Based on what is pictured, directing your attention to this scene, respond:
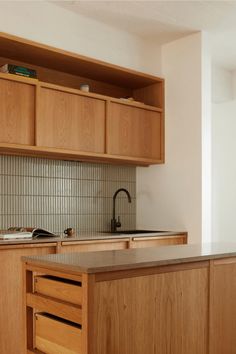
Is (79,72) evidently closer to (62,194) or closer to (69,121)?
(69,121)

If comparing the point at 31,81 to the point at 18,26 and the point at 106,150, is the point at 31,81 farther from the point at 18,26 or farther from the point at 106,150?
the point at 106,150

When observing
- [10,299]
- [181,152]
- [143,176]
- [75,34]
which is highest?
[75,34]

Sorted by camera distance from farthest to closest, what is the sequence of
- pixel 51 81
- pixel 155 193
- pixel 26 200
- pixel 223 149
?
pixel 223 149
pixel 155 193
pixel 51 81
pixel 26 200

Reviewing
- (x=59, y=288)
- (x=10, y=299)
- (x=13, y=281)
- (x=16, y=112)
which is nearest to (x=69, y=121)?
(x=16, y=112)

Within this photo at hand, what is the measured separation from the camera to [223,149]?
524cm

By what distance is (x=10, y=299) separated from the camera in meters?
3.15

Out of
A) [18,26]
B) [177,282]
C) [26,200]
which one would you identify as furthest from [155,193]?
[177,282]

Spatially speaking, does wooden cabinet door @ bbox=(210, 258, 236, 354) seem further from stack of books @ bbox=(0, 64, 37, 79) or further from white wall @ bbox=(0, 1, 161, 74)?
white wall @ bbox=(0, 1, 161, 74)

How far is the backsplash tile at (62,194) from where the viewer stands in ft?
12.5

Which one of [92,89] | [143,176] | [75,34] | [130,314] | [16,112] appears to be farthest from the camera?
[143,176]

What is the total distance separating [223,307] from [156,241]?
5.59 feet

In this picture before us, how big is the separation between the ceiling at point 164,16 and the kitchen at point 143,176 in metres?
0.12

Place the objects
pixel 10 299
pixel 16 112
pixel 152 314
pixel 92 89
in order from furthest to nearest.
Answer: pixel 92 89 → pixel 16 112 → pixel 10 299 → pixel 152 314

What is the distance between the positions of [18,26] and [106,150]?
1260 millimetres
